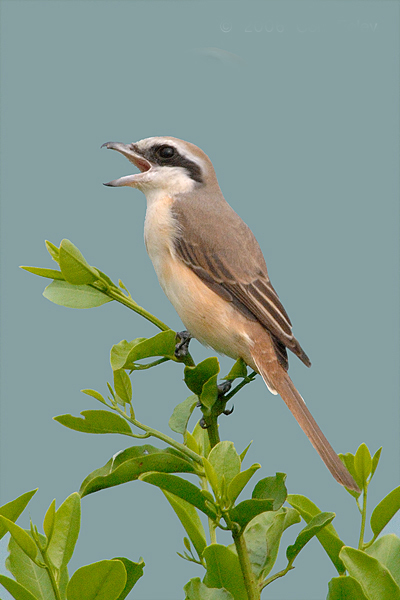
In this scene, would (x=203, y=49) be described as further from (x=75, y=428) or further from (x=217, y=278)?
(x=75, y=428)

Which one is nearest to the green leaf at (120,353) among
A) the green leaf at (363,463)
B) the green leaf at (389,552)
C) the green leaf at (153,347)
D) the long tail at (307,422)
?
the green leaf at (153,347)

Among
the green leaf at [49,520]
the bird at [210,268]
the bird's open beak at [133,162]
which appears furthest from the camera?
the bird's open beak at [133,162]

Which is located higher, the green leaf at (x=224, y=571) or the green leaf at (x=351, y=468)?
the green leaf at (x=351, y=468)

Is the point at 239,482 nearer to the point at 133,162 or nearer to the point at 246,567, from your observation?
the point at 246,567

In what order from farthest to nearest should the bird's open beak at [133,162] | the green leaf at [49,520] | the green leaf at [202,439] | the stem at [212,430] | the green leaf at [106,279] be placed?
1. the bird's open beak at [133,162]
2. the green leaf at [202,439]
3. the stem at [212,430]
4. the green leaf at [106,279]
5. the green leaf at [49,520]

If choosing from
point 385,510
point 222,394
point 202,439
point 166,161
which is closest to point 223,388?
point 222,394

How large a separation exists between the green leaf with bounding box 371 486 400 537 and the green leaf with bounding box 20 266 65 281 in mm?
1729

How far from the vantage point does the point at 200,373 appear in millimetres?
3156

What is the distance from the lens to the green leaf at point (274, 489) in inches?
120

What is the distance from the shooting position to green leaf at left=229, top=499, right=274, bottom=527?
2.87 m

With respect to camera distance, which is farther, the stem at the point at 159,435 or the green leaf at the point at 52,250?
the green leaf at the point at 52,250

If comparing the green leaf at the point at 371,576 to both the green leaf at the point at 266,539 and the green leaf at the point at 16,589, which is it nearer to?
the green leaf at the point at 266,539

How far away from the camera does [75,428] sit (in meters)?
3.05

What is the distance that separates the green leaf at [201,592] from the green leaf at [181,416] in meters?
0.66
